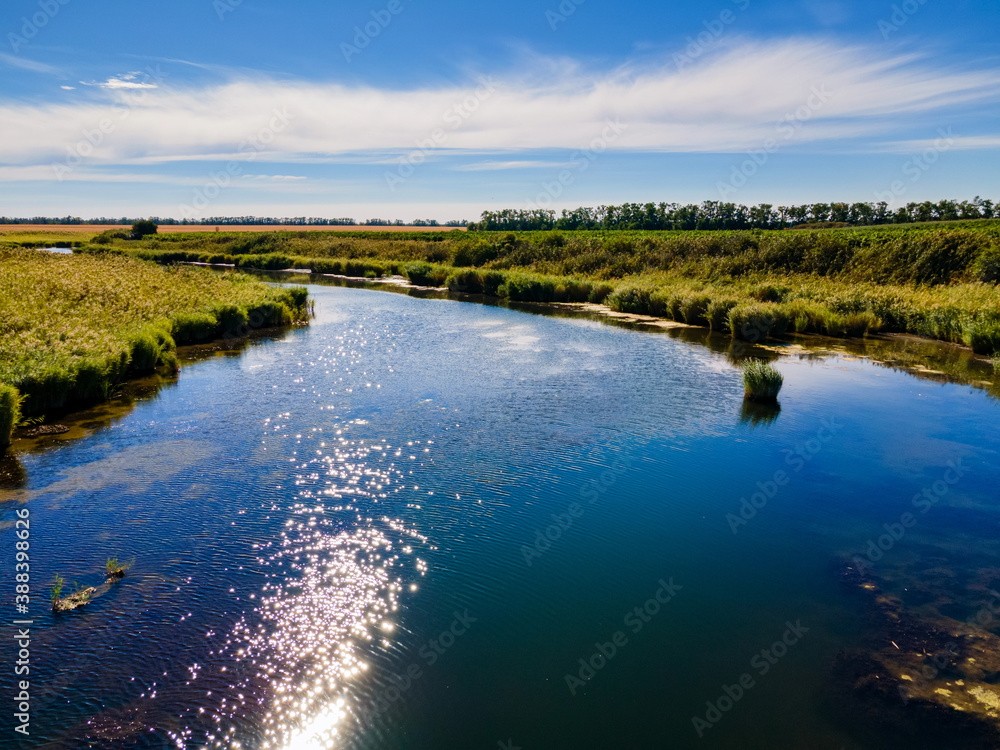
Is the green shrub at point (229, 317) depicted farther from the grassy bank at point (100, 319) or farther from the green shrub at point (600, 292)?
the green shrub at point (600, 292)

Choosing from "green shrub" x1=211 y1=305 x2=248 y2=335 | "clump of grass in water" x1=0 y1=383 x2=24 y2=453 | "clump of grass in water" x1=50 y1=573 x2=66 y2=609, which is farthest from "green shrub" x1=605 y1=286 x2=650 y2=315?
"clump of grass in water" x1=50 y1=573 x2=66 y2=609

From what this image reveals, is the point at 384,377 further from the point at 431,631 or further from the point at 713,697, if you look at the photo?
the point at 713,697

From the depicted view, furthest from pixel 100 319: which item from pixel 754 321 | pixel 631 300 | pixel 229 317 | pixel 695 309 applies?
pixel 631 300

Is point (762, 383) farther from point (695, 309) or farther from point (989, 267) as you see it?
point (989, 267)

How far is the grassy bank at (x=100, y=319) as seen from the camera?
1434 centimetres

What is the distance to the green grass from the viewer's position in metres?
14.4

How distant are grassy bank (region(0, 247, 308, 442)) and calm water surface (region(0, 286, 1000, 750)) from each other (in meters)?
1.91

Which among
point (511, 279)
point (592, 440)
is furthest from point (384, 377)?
point (511, 279)

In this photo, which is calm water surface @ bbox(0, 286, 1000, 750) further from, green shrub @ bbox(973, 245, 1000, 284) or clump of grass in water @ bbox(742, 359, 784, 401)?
green shrub @ bbox(973, 245, 1000, 284)

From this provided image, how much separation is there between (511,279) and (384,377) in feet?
72.6

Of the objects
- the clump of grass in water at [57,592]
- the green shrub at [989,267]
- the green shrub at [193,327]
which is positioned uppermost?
the green shrub at [989,267]

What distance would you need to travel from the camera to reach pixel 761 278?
3503cm

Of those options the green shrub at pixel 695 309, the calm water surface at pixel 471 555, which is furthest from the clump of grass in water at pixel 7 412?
the green shrub at pixel 695 309

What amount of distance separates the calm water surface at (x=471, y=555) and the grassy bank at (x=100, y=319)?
1914mm
